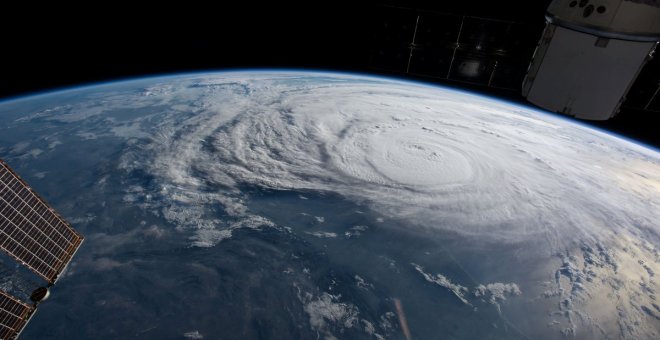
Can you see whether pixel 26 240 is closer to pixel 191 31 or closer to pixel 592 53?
pixel 592 53

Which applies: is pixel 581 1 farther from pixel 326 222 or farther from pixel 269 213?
pixel 269 213

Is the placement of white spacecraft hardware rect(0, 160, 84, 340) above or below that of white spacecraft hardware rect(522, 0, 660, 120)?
below

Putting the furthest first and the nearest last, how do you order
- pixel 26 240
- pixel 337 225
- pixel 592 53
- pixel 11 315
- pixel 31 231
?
Result: pixel 337 225, pixel 31 231, pixel 26 240, pixel 11 315, pixel 592 53

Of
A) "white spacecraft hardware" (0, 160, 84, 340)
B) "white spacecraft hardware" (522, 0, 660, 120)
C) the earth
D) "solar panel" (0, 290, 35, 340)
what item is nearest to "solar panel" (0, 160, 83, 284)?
"white spacecraft hardware" (0, 160, 84, 340)

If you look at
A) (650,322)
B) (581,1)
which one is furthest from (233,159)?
(650,322)

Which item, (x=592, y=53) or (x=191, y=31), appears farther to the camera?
(x=191, y=31)

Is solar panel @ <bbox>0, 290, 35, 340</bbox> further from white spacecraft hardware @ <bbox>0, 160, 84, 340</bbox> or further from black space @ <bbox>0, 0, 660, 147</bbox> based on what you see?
black space @ <bbox>0, 0, 660, 147</bbox>

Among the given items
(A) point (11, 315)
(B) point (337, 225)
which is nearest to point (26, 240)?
(A) point (11, 315)
